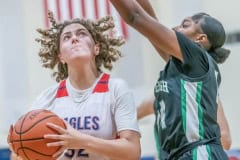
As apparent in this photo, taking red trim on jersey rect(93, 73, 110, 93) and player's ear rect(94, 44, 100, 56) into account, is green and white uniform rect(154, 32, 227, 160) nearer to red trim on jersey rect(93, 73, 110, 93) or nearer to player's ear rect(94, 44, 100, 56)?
red trim on jersey rect(93, 73, 110, 93)

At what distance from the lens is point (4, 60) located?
5508 mm

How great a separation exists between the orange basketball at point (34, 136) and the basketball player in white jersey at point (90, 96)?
7 cm

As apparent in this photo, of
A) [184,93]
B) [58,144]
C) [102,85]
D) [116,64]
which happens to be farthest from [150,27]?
[116,64]

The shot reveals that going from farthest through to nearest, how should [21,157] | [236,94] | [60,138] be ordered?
[236,94] → [21,157] → [60,138]

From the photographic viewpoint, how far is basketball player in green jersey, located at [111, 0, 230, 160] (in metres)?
2.34

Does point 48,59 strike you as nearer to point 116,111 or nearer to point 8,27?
point 116,111

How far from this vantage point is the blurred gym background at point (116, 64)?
5.00 m

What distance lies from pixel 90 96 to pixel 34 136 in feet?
1.29

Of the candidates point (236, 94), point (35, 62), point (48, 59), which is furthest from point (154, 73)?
point (48, 59)

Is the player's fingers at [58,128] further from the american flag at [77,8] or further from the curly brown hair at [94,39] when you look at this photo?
the american flag at [77,8]

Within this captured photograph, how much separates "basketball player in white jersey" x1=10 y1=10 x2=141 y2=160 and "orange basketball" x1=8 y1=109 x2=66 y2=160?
0.07m

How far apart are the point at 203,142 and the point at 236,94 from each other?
2.69 meters

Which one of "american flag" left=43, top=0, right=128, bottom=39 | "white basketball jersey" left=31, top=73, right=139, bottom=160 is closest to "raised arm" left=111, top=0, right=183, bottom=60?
"white basketball jersey" left=31, top=73, right=139, bottom=160

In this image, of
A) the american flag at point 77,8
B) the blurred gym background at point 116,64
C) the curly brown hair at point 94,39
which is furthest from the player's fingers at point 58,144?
the american flag at point 77,8
